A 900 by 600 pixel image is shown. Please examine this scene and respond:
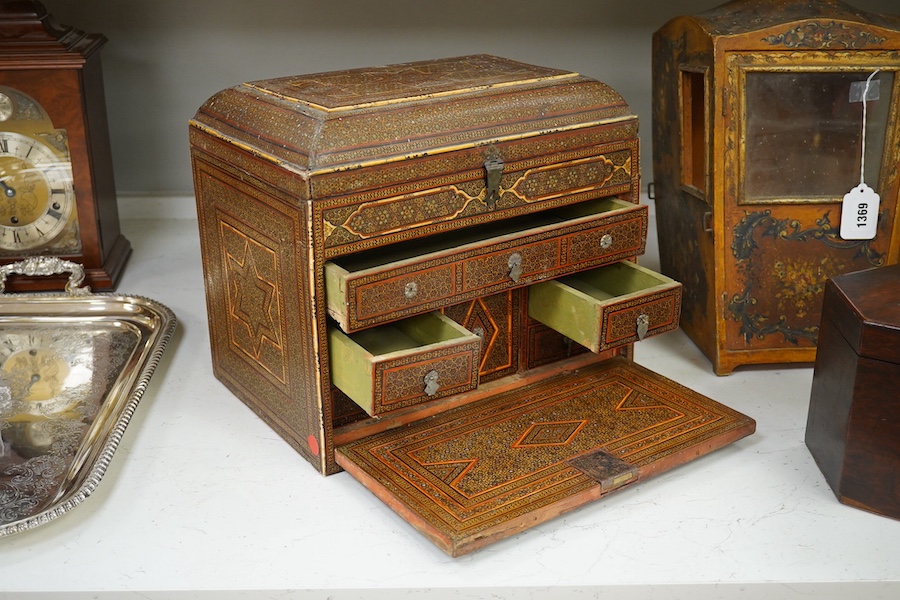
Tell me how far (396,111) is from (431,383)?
409 millimetres

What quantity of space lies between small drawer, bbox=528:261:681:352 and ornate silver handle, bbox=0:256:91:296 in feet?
3.16

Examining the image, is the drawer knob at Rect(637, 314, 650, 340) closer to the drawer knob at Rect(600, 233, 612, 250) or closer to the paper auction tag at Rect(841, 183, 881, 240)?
the drawer knob at Rect(600, 233, 612, 250)

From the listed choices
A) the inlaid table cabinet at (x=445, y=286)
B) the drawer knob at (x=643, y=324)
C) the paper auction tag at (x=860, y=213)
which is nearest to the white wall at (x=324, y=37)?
the inlaid table cabinet at (x=445, y=286)

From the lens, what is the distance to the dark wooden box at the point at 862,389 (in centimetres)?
151

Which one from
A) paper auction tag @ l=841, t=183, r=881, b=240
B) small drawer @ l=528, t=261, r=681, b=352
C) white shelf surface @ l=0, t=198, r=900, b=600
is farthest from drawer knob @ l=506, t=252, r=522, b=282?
paper auction tag @ l=841, t=183, r=881, b=240

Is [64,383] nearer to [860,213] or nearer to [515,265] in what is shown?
[515,265]

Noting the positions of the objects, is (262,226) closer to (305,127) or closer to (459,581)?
(305,127)

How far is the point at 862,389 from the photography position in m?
1.53

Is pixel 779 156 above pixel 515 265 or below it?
above

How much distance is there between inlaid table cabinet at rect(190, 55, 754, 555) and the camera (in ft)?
5.19

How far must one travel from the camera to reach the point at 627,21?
8.70 feet

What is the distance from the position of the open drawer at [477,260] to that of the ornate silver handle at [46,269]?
779mm

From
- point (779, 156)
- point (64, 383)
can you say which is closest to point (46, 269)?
point (64, 383)

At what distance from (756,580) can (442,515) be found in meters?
0.43
